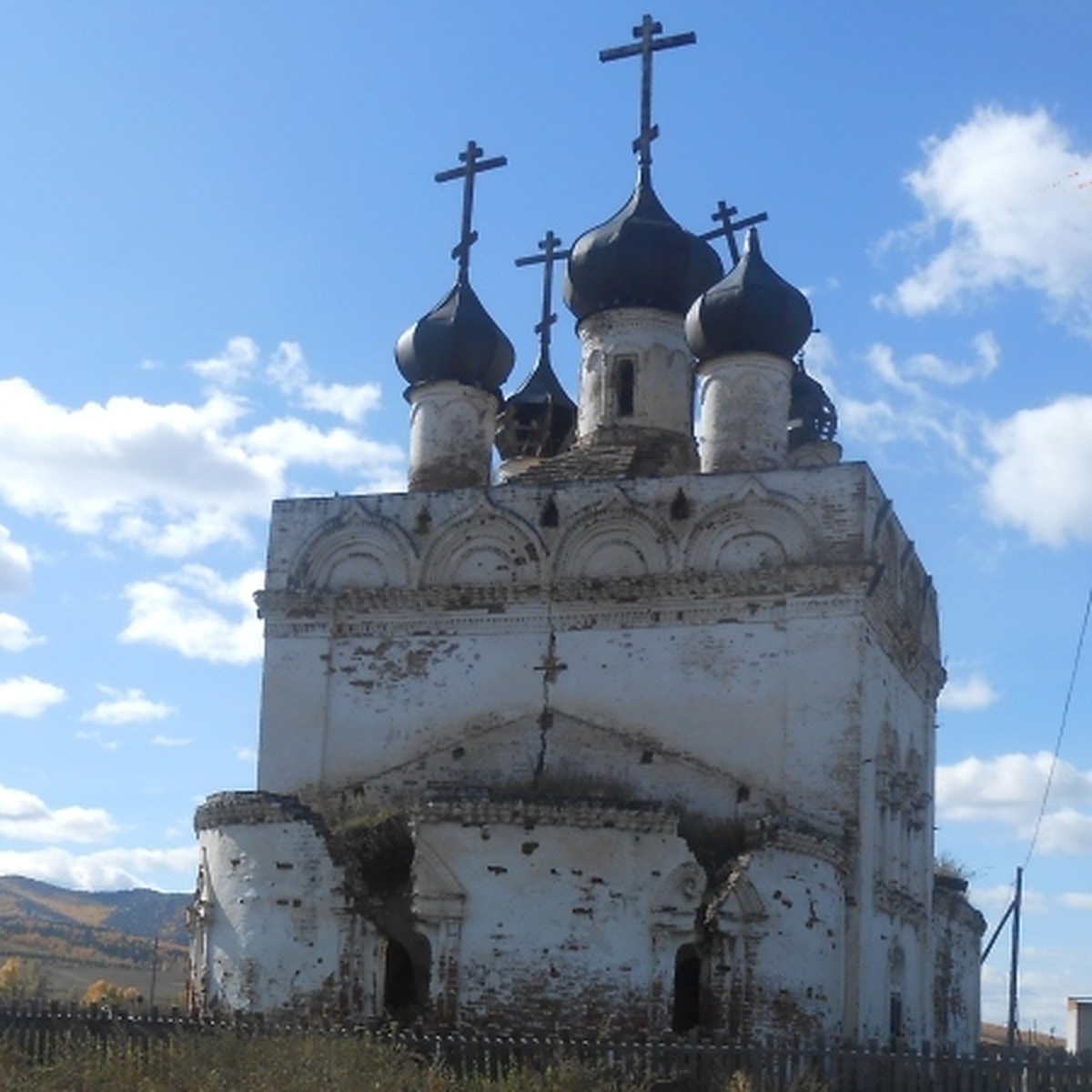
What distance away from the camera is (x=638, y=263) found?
21219 mm

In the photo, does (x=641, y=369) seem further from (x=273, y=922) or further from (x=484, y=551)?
(x=273, y=922)

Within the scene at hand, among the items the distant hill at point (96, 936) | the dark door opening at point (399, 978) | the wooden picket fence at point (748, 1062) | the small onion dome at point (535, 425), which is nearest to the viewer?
the wooden picket fence at point (748, 1062)

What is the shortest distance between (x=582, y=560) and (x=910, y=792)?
4.53m

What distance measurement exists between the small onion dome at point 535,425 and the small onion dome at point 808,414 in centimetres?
301

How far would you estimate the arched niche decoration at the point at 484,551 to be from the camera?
19656mm

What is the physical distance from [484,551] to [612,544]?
4.72ft

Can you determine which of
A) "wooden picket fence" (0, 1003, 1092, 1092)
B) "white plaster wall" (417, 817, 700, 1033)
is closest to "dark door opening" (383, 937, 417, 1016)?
"white plaster wall" (417, 817, 700, 1033)

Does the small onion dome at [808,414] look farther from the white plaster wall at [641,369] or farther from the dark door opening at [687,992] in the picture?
the dark door opening at [687,992]

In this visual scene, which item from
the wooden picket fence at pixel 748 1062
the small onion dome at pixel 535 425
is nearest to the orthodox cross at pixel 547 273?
the small onion dome at pixel 535 425

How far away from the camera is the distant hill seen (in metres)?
52.0

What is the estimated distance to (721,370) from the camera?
20375mm

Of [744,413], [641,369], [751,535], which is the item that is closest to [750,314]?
[744,413]

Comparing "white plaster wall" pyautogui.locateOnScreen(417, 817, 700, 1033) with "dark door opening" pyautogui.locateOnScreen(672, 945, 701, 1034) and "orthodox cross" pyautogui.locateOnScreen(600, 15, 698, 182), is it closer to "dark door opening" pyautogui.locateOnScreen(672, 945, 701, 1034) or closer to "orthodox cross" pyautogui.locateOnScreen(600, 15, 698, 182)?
"dark door opening" pyautogui.locateOnScreen(672, 945, 701, 1034)

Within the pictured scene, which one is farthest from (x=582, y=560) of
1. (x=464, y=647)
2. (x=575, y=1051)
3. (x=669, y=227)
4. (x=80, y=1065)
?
(x=80, y=1065)
